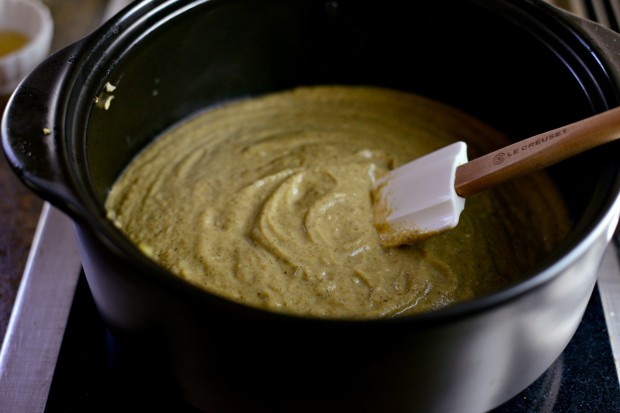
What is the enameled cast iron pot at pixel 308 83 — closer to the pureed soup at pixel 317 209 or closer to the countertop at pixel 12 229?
the pureed soup at pixel 317 209

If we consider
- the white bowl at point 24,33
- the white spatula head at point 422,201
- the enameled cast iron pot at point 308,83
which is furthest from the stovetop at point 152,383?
the white bowl at point 24,33

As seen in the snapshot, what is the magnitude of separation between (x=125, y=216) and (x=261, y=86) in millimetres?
516

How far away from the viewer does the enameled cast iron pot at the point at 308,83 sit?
91cm

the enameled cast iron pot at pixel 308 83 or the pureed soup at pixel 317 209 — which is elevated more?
the enameled cast iron pot at pixel 308 83

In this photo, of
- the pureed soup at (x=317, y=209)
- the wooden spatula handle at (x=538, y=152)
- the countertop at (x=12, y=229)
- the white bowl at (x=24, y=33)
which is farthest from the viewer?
the white bowl at (x=24, y=33)

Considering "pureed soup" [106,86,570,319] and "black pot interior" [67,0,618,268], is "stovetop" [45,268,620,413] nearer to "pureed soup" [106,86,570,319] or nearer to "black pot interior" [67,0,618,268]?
"pureed soup" [106,86,570,319]

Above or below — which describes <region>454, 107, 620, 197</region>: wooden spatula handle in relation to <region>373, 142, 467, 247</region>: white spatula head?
above

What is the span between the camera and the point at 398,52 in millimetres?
1743

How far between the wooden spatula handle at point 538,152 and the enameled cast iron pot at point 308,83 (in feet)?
0.12

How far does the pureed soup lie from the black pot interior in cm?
5

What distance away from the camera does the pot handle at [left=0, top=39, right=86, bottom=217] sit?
99 cm

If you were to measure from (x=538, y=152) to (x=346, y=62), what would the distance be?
0.72 meters

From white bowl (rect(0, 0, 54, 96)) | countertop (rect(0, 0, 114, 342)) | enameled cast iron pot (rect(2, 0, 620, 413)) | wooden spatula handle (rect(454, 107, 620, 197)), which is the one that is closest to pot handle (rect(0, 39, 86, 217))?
enameled cast iron pot (rect(2, 0, 620, 413))

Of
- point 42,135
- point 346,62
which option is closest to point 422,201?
point 346,62
